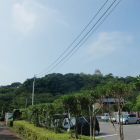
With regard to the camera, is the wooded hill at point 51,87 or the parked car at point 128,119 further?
the wooded hill at point 51,87

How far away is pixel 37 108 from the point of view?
38.0ft

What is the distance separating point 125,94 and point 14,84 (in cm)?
10778

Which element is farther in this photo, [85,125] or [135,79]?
[85,125]

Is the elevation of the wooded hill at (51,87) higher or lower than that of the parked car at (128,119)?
higher

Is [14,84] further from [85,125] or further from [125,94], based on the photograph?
[125,94]

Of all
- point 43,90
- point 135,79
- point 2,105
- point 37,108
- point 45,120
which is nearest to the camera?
point 135,79

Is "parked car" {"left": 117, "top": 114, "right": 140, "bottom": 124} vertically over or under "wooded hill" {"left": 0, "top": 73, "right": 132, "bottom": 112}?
under

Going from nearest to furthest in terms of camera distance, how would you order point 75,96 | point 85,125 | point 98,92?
point 98,92 < point 75,96 < point 85,125

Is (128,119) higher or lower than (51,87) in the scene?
lower

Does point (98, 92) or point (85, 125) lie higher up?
point (98, 92)

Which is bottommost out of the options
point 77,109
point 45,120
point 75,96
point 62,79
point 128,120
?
point 128,120

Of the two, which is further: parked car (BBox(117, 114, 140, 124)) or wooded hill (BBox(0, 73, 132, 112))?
wooded hill (BBox(0, 73, 132, 112))

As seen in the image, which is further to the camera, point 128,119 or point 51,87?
point 51,87

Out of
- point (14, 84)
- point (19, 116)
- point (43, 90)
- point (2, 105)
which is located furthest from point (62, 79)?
point (14, 84)
